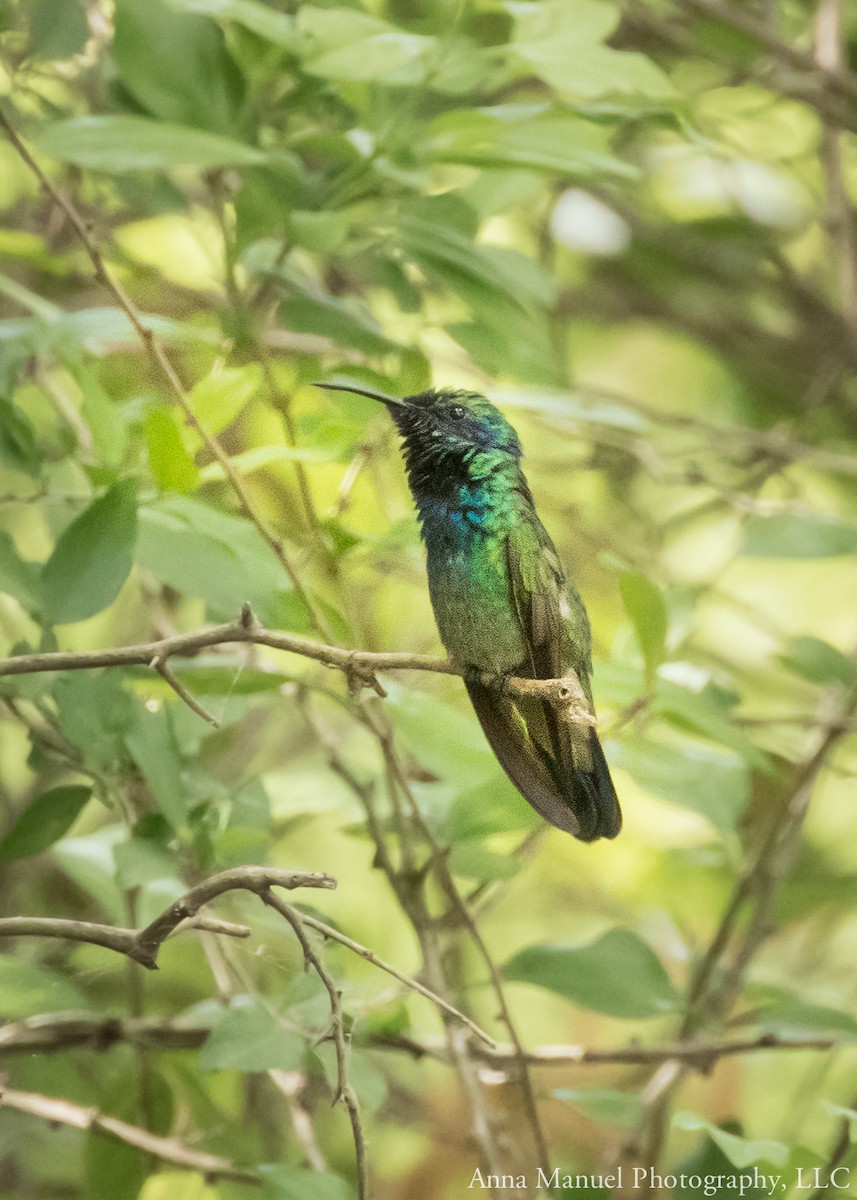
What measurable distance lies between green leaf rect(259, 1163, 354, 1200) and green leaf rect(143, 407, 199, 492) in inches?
30.0

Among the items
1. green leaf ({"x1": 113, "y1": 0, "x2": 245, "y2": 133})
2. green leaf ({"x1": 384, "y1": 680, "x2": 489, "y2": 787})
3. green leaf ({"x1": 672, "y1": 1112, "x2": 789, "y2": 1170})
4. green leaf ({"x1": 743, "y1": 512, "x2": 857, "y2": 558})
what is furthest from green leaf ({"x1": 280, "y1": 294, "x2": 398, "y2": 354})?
green leaf ({"x1": 672, "y1": 1112, "x2": 789, "y2": 1170})

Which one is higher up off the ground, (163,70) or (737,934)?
(163,70)

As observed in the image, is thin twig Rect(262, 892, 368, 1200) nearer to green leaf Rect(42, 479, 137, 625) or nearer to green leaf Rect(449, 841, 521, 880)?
green leaf Rect(42, 479, 137, 625)

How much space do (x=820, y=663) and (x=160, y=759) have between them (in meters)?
1.13

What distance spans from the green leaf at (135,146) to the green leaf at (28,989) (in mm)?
914

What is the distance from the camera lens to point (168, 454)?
1379mm

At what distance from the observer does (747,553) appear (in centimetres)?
213

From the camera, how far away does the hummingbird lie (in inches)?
46.3

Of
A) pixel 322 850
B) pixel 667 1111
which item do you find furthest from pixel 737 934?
pixel 322 850

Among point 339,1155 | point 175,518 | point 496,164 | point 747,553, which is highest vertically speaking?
point 496,164

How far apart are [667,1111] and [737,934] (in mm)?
572

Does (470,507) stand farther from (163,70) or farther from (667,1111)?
(667,1111)

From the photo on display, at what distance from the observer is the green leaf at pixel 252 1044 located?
143cm

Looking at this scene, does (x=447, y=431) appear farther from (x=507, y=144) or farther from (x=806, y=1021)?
(x=806, y=1021)
